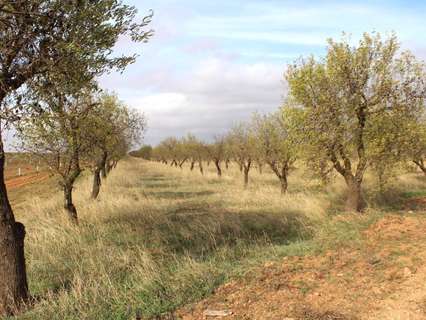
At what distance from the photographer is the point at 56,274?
9.34 m

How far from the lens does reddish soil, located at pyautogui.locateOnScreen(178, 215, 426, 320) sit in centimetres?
645

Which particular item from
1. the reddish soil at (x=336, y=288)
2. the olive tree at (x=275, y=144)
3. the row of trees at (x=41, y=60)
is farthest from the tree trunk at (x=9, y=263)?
the olive tree at (x=275, y=144)

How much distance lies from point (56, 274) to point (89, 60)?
513 cm

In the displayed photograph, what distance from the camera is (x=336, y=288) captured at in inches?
292

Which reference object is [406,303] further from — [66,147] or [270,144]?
[270,144]

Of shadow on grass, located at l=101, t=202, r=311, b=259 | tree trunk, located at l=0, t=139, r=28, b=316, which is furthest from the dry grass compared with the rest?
tree trunk, located at l=0, t=139, r=28, b=316

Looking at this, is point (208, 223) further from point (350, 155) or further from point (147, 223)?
point (350, 155)

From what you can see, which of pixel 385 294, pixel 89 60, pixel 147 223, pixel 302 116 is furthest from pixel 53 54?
pixel 302 116

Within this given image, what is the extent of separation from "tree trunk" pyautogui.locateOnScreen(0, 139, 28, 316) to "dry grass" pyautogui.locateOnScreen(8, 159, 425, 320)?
0.38m

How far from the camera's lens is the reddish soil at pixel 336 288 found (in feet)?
21.2

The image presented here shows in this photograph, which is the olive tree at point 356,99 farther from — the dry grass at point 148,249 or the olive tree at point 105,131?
the olive tree at point 105,131

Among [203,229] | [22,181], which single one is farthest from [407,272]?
[22,181]

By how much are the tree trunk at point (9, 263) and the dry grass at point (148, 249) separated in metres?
0.38

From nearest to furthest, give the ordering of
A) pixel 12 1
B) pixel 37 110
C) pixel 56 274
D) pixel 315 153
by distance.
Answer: pixel 12 1 < pixel 37 110 < pixel 56 274 < pixel 315 153
